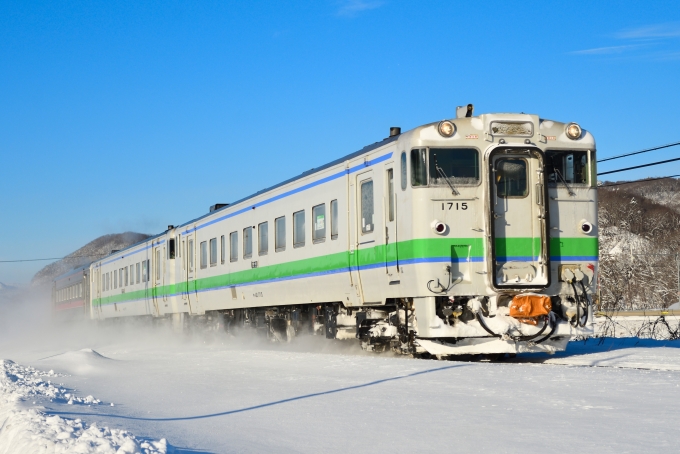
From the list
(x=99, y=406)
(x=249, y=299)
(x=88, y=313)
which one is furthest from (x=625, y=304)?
(x=99, y=406)

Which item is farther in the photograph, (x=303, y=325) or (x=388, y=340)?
(x=303, y=325)

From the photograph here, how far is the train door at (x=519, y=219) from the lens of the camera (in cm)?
1266

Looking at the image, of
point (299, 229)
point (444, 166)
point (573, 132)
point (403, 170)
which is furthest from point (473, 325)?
point (299, 229)

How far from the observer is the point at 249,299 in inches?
788

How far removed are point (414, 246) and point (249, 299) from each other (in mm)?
8204

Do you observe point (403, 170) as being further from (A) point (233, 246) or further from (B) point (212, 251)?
(B) point (212, 251)

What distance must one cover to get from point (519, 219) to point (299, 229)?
5.39m

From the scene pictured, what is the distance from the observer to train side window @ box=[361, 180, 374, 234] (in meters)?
14.0

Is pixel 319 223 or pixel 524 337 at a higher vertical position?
pixel 319 223

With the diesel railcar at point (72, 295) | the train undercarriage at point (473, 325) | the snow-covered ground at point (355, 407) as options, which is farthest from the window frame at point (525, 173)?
the diesel railcar at point (72, 295)

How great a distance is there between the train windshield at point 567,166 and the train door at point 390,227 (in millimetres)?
2313

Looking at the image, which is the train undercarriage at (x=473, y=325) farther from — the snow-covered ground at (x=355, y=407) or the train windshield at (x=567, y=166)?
the train windshield at (x=567, y=166)

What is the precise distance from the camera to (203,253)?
23906 mm

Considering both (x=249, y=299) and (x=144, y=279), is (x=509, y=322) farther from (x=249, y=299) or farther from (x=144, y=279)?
(x=144, y=279)
